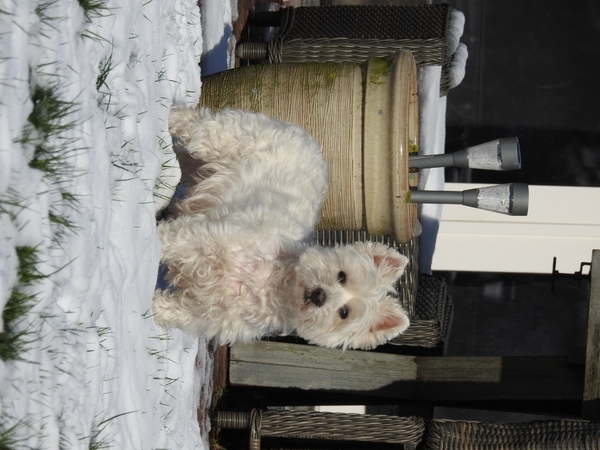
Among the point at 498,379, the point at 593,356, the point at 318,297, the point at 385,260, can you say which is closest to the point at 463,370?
the point at 498,379

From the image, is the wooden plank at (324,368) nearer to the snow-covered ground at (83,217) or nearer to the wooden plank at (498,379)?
the wooden plank at (498,379)

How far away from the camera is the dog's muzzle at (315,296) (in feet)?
10.9

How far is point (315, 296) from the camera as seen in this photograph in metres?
3.33

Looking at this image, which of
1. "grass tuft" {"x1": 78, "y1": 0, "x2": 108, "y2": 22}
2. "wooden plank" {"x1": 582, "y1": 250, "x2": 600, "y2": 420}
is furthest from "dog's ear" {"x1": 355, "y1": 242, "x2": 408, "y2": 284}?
"grass tuft" {"x1": 78, "y1": 0, "x2": 108, "y2": 22}

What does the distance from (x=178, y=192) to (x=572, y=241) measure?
14.1ft

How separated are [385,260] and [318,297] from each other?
47 cm

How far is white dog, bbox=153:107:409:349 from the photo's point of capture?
3334 mm

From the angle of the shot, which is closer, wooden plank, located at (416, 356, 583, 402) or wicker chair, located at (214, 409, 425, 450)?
wicker chair, located at (214, 409, 425, 450)

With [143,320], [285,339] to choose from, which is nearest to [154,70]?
[143,320]

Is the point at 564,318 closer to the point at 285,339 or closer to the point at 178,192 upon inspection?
the point at 285,339

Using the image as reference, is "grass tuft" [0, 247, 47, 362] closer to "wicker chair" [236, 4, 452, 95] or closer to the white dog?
the white dog

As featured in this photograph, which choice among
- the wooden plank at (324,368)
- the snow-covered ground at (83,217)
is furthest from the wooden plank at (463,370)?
the snow-covered ground at (83,217)

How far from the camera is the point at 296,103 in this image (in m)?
3.90

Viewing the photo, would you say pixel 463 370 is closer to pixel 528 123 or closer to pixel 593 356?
pixel 593 356
